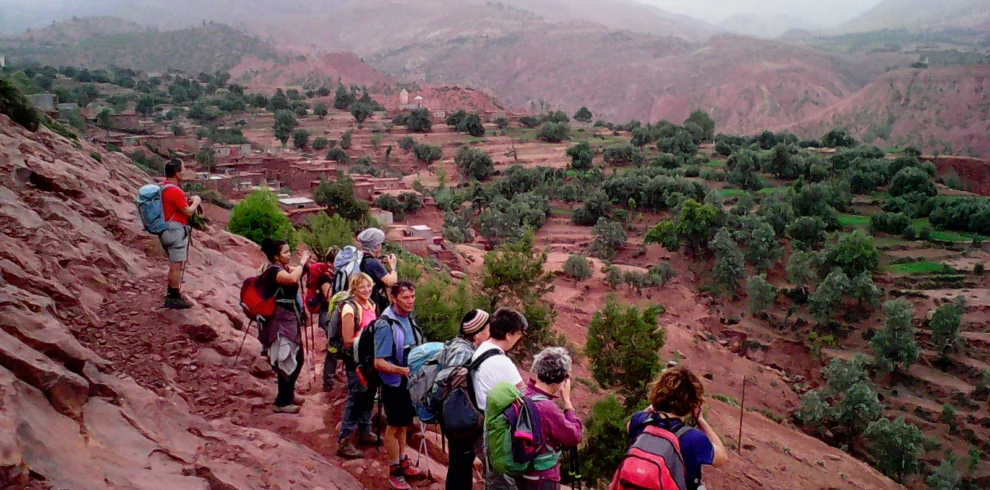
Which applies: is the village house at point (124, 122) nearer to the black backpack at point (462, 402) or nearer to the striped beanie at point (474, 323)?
the striped beanie at point (474, 323)

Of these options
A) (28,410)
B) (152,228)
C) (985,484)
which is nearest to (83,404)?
(28,410)

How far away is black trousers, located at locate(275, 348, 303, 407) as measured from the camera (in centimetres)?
536

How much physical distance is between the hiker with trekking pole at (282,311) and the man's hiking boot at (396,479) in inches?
50.4

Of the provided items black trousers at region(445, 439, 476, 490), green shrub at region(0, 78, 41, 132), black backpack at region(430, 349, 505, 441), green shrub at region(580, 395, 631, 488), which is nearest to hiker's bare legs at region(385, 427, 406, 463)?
black trousers at region(445, 439, 476, 490)

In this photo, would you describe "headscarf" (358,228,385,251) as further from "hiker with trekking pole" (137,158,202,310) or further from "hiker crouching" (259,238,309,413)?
"hiker with trekking pole" (137,158,202,310)

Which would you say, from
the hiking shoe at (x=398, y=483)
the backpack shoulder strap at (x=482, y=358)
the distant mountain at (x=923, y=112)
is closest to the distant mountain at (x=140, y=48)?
the distant mountain at (x=923, y=112)

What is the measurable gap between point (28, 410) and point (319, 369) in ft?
12.5

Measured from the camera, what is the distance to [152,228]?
589 centimetres

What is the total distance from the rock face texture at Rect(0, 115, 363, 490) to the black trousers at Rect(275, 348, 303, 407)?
1.18 feet

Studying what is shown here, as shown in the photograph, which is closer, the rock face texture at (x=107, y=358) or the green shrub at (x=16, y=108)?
the rock face texture at (x=107, y=358)

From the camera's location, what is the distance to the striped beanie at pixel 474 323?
382 centimetres

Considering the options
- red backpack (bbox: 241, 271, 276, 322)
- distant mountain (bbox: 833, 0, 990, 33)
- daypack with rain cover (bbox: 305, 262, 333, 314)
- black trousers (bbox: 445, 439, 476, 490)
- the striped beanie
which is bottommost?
black trousers (bbox: 445, 439, 476, 490)

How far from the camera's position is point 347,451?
197 inches

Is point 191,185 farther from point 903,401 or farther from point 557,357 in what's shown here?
point 903,401
